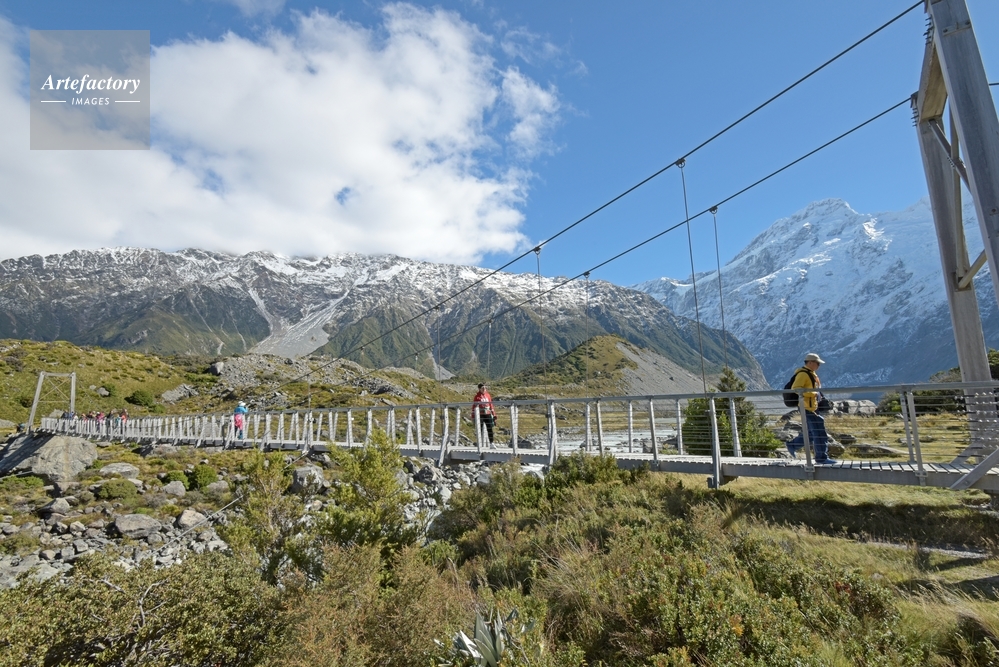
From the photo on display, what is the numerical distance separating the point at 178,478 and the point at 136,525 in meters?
4.28

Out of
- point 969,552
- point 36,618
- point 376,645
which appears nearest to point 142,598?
point 36,618

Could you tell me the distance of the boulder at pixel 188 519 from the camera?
14170 mm

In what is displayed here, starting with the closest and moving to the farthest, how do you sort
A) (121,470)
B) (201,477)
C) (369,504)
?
(369,504) → (201,477) → (121,470)

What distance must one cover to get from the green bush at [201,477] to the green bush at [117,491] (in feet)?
5.62

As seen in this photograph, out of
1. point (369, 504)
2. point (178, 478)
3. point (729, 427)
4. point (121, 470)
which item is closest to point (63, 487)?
point (121, 470)

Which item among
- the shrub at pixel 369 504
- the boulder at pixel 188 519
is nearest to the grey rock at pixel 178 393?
the boulder at pixel 188 519

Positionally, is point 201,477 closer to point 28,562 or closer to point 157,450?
point 28,562

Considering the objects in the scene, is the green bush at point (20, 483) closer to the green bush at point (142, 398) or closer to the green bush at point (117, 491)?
the green bush at point (117, 491)

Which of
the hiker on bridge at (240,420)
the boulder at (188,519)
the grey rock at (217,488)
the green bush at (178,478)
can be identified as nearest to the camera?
the boulder at (188,519)

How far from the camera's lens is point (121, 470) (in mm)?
18438

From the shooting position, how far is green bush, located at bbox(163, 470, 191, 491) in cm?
1748

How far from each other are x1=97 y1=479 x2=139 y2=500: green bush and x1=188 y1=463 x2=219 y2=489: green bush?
5.62ft

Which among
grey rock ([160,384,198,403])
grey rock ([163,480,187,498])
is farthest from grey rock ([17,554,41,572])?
grey rock ([160,384,198,403])

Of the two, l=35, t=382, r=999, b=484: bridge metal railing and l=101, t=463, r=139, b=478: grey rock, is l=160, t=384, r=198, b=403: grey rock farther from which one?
l=101, t=463, r=139, b=478: grey rock
